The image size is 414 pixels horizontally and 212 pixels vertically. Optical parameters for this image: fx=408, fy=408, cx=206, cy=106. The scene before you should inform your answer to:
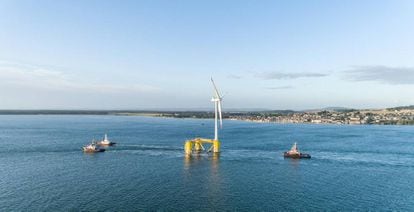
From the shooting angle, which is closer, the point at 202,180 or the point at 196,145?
the point at 202,180

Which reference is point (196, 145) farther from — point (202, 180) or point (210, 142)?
point (202, 180)

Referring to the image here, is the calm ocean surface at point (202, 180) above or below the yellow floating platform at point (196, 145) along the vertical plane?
below

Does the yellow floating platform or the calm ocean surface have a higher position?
the yellow floating platform

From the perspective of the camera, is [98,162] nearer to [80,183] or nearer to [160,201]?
[80,183]

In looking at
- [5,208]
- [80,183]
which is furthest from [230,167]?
[5,208]

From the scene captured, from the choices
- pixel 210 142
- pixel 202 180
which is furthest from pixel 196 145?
pixel 202 180

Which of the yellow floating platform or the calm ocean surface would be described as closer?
the calm ocean surface

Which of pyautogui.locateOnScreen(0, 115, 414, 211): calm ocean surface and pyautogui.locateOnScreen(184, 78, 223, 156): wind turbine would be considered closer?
pyautogui.locateOnScreen(0, 115, 414, 211): calm ocean surface

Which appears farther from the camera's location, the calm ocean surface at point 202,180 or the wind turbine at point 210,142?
the wind turbine at point 210,142

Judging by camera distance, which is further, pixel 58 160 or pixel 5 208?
pixel 58 160

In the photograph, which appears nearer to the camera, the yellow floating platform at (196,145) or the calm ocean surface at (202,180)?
the calm ocean surface at (202,180)

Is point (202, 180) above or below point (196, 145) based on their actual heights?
below
